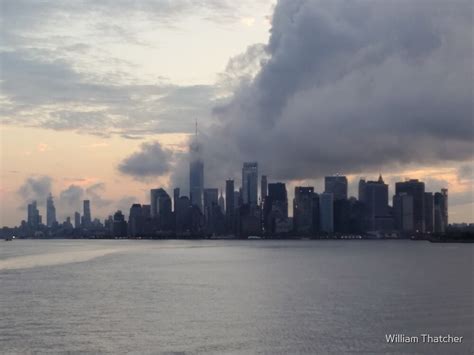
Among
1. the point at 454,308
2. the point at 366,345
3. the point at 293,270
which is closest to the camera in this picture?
the point at 366,345

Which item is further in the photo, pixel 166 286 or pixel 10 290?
pixel 166 286

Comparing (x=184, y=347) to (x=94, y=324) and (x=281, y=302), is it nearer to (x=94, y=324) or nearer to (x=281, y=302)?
(x=94, y=324)

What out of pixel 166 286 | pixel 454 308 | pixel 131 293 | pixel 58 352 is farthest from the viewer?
pixel 166 286

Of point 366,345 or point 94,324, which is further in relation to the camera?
point 94,324

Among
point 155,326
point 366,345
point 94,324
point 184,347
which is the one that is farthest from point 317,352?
point 94,324

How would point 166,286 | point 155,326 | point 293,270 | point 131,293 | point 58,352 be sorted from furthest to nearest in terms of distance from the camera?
point 293,270, point 166,286, point 131,293, point 155,326, point 58,352

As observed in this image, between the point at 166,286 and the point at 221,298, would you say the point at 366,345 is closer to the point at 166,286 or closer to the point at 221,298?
the point at 221,298

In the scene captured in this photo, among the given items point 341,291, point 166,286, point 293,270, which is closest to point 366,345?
point 341,291

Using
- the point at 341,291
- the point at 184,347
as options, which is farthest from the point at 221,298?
the point at 184,347

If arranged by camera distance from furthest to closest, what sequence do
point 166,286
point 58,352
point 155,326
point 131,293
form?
point 166,286
point 131,293
point 155,326
point 58,352
